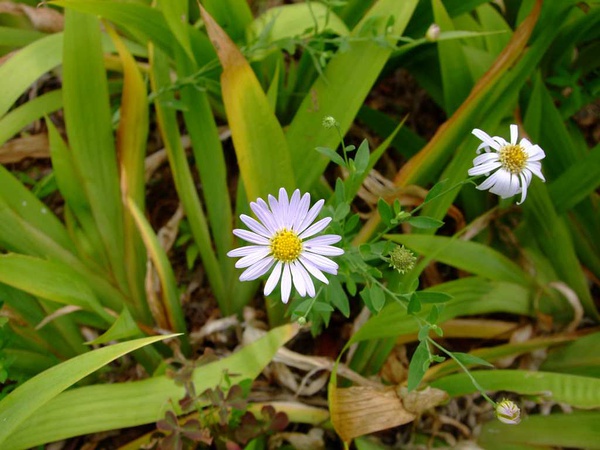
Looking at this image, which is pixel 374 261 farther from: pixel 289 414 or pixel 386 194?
pixel 289 414

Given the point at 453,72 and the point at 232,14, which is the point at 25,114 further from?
the point at 453,72

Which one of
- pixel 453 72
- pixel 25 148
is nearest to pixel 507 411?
pixel 453 72

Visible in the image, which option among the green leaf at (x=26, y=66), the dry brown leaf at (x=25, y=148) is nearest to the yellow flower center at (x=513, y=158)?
the green leaf at (x=26, y=66)

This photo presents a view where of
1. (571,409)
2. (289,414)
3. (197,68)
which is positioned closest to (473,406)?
(571,409)

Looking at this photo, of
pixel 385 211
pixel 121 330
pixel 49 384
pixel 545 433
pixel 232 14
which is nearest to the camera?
pixel 49 384

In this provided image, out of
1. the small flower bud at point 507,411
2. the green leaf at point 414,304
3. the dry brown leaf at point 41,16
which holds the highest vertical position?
the dry brown leaf at point 41,16

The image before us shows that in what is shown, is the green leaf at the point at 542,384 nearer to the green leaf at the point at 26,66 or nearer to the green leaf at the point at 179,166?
the green leaf at the point at 179,166
